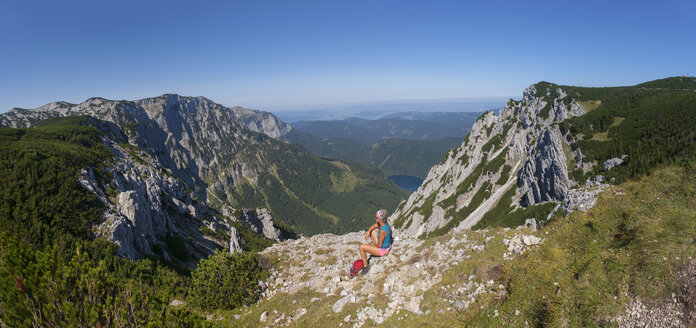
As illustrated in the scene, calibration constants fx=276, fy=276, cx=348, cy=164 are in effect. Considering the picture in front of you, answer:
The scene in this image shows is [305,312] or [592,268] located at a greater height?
[592,268]

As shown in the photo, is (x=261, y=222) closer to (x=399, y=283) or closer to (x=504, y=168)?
(x=504, y=168)

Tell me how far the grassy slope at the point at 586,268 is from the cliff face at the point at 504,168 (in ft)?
193

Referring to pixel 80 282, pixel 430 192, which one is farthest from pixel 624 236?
pixel 430 192

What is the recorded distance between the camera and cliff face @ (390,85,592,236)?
262 ft

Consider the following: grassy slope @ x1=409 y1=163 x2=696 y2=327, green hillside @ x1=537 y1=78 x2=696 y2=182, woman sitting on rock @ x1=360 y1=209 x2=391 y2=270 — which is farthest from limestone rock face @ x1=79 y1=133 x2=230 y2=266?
green hillside @ x1=537 y1=78 x2=696 y2=182

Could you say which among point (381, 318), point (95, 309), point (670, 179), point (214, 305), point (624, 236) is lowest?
point (214, 305)

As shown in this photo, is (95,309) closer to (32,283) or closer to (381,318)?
(32,283)

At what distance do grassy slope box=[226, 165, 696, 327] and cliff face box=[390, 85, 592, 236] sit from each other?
58.8 meters

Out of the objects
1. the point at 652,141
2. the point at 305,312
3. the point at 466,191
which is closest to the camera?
the point at 305,312

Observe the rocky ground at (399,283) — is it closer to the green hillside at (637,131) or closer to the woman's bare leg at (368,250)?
the woman's bare leg at (368,250)

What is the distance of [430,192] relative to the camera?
14888cm

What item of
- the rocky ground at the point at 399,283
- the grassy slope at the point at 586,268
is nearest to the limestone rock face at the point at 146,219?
the rocky ground at the point at 399,283

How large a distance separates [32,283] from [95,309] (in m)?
2.28

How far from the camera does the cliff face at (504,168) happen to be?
262 ft
